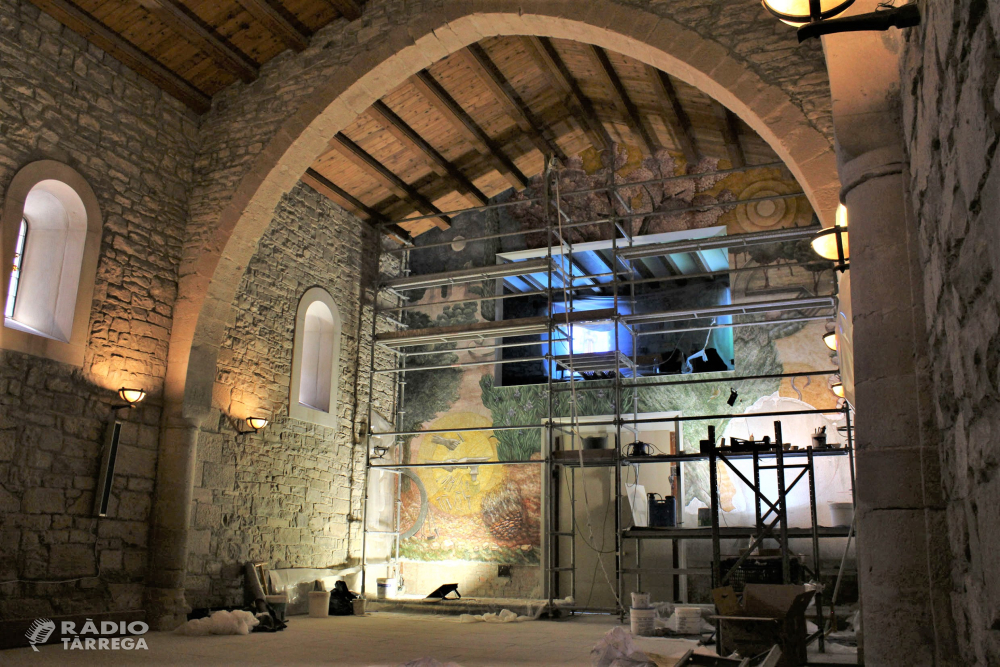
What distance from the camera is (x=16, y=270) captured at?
641cm

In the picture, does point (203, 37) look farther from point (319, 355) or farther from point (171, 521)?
point (171, 521)

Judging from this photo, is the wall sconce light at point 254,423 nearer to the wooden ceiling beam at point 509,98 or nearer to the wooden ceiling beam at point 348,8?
the wooden ceiling beam at point 348,8

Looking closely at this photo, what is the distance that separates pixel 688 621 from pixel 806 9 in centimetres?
560

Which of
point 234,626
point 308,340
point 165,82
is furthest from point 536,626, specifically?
point 165,82

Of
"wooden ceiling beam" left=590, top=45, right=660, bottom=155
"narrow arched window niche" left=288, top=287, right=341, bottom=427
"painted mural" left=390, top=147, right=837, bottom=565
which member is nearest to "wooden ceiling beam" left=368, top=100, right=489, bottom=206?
"painted mural" left=390, top=147, right=837, bottom=565

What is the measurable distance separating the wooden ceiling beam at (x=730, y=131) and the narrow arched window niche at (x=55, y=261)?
6.20 metres

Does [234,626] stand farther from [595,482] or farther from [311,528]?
[595,482]

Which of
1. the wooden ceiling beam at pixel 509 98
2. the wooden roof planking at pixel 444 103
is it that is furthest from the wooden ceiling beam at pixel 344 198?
the wooden ceiling beam at pixel 509 98

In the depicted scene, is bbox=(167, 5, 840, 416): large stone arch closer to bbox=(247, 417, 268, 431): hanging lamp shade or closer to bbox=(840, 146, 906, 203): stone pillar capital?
bbox=(247, 417, 268, 431): hanging lamp shade

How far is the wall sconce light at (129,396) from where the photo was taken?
6.70 m

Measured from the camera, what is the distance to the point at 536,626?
777 centimetres

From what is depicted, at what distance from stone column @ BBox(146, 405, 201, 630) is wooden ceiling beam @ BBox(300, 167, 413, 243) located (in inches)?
142

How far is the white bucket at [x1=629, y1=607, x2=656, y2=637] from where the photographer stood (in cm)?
673

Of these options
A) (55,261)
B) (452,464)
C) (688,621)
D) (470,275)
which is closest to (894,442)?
(688,621)
